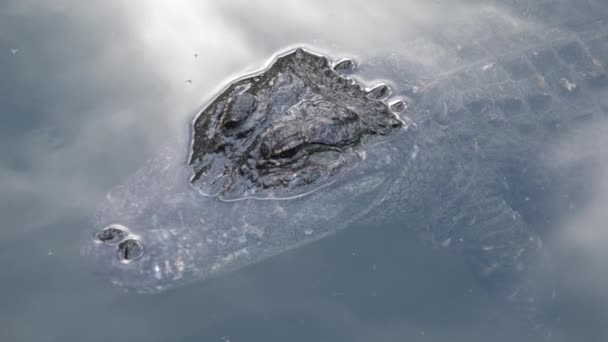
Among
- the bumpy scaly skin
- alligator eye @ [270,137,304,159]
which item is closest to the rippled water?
the bumpy scaly skin

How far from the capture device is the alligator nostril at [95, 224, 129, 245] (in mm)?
6215

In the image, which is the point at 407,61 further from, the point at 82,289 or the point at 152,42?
the point at 82,289

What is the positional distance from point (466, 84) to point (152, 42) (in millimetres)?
3520

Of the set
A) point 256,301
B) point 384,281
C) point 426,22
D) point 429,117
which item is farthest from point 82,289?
point 426,22

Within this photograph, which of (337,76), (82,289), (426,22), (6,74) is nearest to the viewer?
(82,289)

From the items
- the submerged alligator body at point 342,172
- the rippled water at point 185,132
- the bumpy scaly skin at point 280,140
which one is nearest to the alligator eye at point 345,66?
the submerged alligator body at point 342,172

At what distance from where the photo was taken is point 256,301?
249 inches

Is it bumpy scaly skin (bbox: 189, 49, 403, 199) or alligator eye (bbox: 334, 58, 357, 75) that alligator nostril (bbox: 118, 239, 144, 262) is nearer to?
bumpy scaly skin (bbox: 189, 49, 403, 199)

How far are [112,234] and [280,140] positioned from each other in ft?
5.30

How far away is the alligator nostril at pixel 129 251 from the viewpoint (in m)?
6.11

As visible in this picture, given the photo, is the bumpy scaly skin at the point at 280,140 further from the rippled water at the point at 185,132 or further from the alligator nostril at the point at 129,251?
the alligator nostril at the point at 129,251

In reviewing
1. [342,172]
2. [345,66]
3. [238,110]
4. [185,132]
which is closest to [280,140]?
[238,110]

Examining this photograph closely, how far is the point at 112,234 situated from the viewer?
6242mm

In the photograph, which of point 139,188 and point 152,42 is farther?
point 152,42
